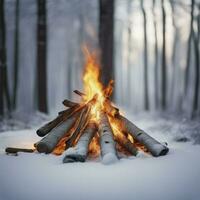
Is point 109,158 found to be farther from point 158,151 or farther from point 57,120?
point 57,120

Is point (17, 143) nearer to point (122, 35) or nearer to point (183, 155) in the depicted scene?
point (183, 155)

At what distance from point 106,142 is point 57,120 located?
1.80 meters

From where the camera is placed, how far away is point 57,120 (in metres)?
8.95

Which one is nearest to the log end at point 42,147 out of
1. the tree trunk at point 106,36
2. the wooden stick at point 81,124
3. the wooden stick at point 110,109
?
the wooden stick at point 81,124

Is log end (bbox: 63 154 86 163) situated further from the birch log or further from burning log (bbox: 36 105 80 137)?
burning log (bbox: 36 105 80 137)

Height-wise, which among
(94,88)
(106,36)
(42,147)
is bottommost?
(42,147)

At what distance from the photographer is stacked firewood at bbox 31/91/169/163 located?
23.6ft

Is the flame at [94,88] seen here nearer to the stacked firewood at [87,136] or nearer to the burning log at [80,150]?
the stacked firewood at [87,136]

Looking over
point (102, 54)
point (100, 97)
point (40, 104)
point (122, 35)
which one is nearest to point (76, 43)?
point (122, 35)

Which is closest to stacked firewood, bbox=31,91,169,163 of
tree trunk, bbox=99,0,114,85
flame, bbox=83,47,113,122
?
flame, bbox=83,47,113,122

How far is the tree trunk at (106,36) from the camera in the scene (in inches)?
547

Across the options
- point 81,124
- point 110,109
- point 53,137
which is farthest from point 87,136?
point 110,109

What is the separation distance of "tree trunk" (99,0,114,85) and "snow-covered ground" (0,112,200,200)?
744 cm

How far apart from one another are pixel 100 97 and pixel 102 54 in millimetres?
5307
